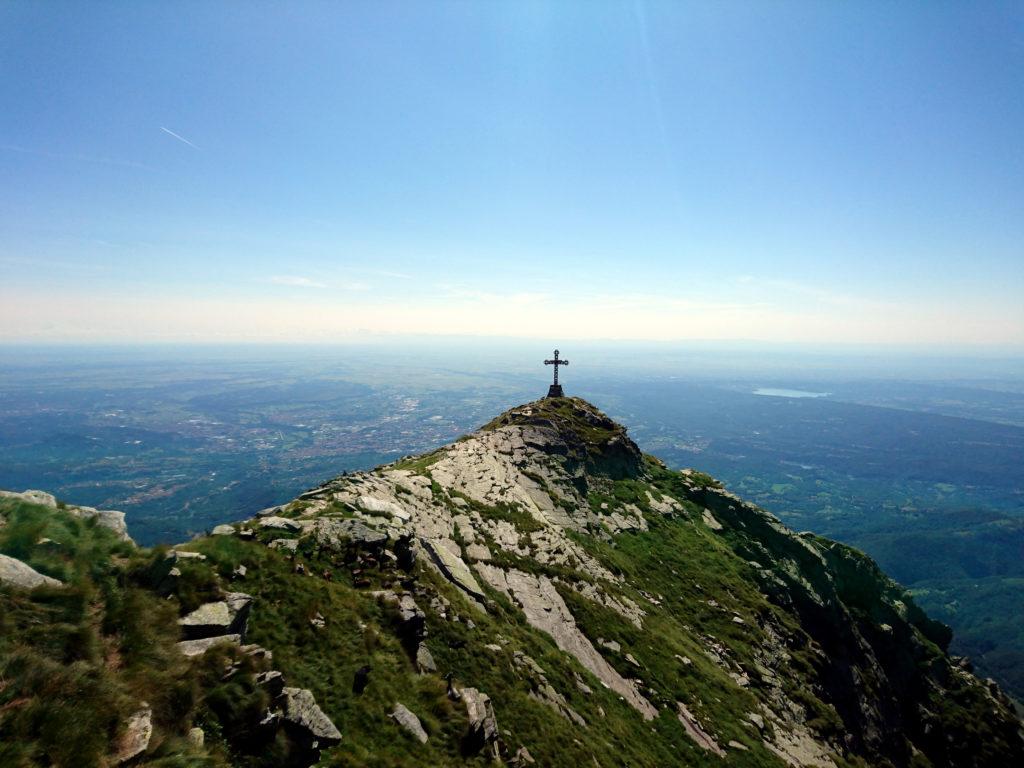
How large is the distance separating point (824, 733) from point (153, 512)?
220216 millimetres

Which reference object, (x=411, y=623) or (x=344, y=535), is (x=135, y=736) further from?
(x=344, y=535)

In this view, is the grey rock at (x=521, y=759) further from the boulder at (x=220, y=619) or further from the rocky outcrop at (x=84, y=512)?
the rocky outcrop at (x=84, y=512)

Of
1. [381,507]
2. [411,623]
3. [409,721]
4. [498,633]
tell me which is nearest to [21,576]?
[409,721]

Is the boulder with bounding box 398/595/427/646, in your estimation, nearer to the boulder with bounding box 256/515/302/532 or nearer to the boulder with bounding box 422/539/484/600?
the boulder with bounding box 422/539/484/600

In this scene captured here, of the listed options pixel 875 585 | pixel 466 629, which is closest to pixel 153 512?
pixel 466 629

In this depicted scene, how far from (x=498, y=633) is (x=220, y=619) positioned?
41.0 ft

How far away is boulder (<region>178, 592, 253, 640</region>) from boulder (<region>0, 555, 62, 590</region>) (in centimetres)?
318

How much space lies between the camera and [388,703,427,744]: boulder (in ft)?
44.8

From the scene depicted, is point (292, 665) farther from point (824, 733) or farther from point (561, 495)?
point (824, 733)

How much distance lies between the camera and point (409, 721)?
1388 cm

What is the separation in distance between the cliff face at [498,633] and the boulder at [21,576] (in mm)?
272

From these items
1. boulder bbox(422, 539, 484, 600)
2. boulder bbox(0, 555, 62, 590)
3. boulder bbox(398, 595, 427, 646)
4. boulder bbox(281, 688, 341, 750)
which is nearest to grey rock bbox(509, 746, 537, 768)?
boulder bbox(398, 595, 427, 646)

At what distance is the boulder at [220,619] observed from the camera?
12238 millimetres

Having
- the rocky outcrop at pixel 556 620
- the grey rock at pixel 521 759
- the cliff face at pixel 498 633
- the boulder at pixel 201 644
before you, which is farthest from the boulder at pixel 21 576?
the rocky outcrop at pixel 556 620
